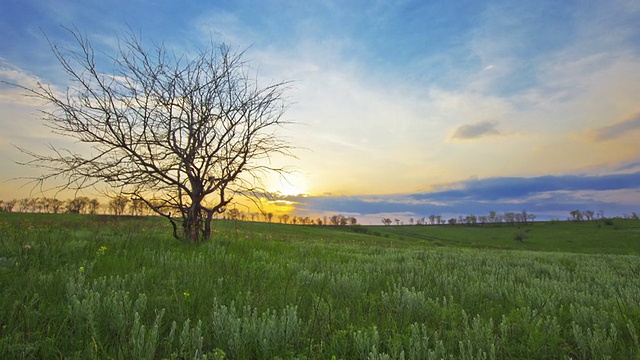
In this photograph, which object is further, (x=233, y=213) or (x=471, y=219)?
(x=471, y=219)

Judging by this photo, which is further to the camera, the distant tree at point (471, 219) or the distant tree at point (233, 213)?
the distant tree at point (471, 219)

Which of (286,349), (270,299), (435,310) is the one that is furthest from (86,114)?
(435,310)

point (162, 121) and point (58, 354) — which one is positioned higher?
point (162, 121)

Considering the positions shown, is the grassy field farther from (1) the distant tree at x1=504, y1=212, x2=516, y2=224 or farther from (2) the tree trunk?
(1) the distant tree at x1=504, y1=212, x2=516, y2=224

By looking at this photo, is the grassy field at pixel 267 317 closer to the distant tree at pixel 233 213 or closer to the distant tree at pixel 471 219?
the distant tree at pixel 233 213

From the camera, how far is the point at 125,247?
699cm

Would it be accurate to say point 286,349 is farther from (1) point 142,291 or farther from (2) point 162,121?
(2) point 162,121

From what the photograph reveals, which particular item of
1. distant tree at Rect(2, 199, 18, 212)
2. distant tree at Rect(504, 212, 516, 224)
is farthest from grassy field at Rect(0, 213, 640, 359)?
distant tree at Rect(504, 212, 516, 224)

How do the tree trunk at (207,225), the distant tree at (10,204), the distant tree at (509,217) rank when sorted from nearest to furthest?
the tree trunk at (207,225), the distant tree at (10,204), the distant tree at (509,217)

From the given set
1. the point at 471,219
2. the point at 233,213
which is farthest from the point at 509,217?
the point at 233,213

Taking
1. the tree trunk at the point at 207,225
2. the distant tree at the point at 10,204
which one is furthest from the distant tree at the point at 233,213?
the distant tree at the point at 10,204

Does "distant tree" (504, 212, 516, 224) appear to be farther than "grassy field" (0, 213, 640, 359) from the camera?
Yes

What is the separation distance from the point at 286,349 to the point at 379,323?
3.72ft

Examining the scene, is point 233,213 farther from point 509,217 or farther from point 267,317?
point 509,217
